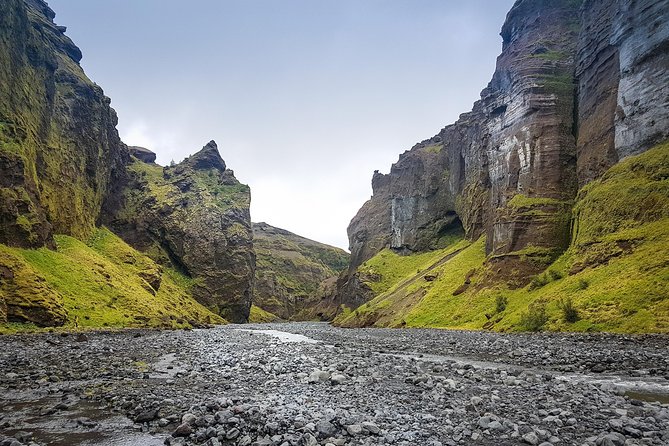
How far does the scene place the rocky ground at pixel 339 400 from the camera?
934 cm

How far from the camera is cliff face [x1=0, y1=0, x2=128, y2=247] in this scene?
5416 cm

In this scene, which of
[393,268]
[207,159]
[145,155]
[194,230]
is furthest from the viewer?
[145,155]

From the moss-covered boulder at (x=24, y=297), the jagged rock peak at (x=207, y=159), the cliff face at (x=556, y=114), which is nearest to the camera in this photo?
the moss-covered boulder at (x=24, y=297)

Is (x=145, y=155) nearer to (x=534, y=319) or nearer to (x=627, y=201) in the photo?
(x=534, y=319)

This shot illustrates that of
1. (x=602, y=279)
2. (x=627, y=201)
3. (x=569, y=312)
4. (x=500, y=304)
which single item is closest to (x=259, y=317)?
(x=500, y=304)

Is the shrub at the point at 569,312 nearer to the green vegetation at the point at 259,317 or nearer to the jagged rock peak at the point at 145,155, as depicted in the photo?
the green vegetation at the point at 259,317

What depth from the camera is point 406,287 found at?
85812 mm

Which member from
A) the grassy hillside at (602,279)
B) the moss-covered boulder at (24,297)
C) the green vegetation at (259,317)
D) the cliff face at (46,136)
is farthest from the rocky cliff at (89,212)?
the grassy hillside at (602,279)

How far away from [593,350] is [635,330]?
8611mm

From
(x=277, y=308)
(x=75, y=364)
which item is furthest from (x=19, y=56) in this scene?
(x=277, y=308)

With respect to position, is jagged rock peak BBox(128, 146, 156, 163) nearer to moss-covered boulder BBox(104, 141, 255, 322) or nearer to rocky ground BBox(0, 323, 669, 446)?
moss-covered boulder BBox(104, 141, 255, 322)

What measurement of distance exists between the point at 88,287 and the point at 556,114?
7549cm

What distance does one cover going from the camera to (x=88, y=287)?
54.8 m

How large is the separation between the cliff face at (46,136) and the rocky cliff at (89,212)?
9.9 inches
